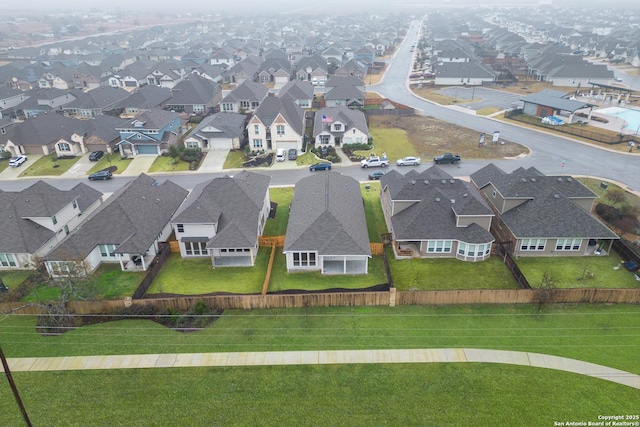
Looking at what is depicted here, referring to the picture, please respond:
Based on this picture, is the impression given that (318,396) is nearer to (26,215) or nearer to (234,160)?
(26,215)

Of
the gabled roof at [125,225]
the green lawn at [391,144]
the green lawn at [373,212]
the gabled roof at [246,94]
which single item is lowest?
the green lawn at [373,212]

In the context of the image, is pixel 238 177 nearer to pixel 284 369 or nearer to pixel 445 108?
pixel 284 369

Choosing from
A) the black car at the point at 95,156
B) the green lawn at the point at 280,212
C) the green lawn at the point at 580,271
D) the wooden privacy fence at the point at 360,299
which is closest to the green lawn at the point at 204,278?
the wooden privacy fence at the point at 360,299

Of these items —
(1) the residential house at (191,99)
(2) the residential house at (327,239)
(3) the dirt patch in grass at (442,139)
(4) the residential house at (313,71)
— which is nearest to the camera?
(2) the residential house at (327,239)

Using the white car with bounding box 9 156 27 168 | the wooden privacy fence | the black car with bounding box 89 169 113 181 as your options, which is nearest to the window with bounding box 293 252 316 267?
the wooden privacy fence

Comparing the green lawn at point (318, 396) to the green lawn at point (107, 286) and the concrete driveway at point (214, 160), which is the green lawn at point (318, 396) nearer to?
the green lawn at point (107, 286)

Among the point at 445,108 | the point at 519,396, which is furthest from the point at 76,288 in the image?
the point at 445,108

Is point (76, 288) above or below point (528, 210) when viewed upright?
below
